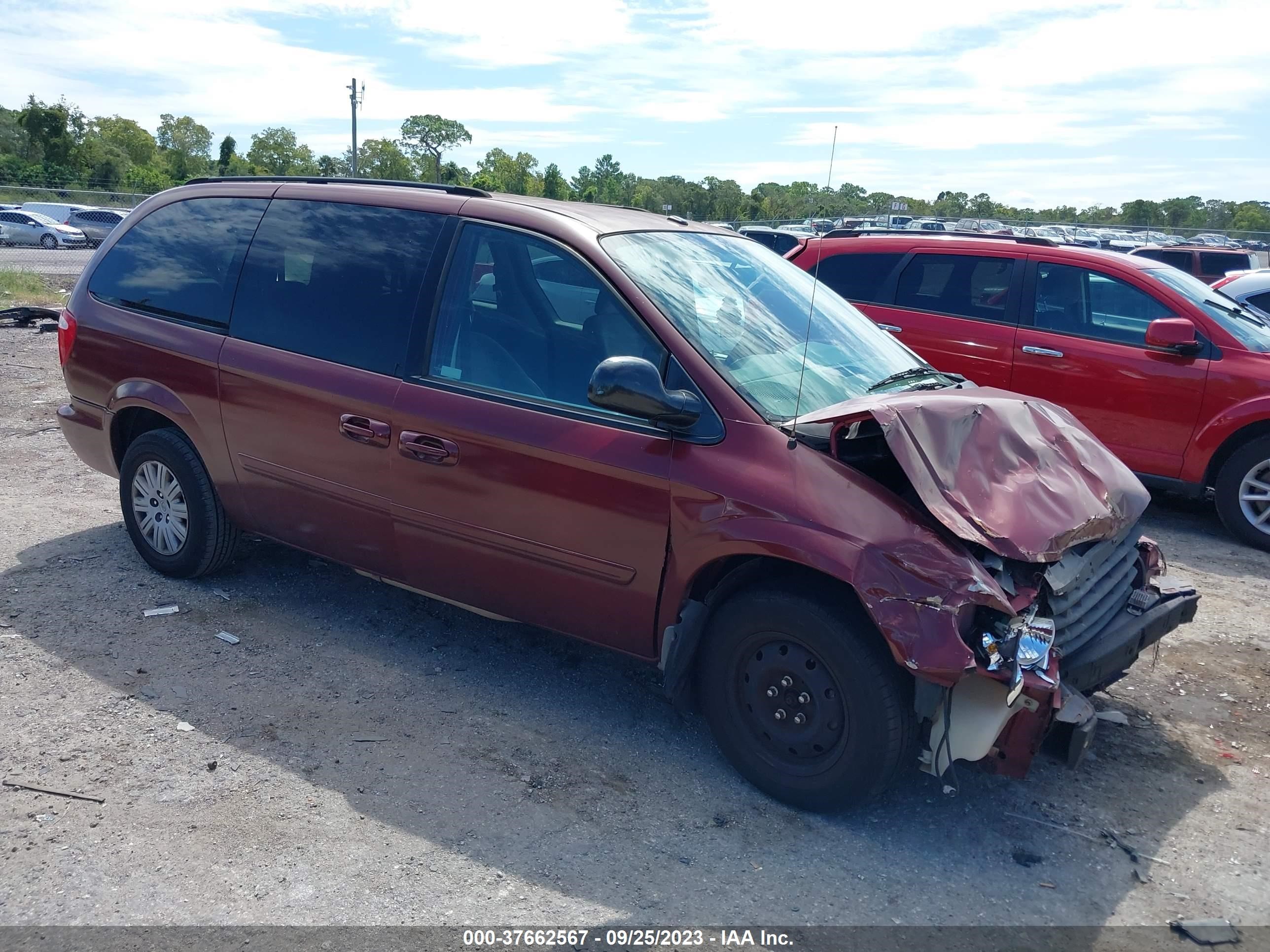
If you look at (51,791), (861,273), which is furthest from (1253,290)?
(51,791)

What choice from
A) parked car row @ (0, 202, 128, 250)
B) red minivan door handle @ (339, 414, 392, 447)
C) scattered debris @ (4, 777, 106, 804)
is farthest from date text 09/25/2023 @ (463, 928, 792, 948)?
parked car row @ (0, 202, 128, 250)

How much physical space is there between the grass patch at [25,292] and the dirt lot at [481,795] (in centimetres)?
1168

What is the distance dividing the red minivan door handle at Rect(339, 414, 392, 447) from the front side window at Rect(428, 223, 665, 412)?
0.31 meters

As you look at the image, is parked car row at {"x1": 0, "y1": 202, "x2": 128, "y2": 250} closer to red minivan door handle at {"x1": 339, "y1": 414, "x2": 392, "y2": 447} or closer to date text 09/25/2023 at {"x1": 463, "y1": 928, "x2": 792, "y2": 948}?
red minivan door handle at {"x1": 339, "y1": 414, "x2": 392, "y2": 447}

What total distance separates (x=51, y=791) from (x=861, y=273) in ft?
22.0

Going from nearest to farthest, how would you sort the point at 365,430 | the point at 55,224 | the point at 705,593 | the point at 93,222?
the point at 705,593, the point at 365,430, the point at 55,224, the point at 93,222

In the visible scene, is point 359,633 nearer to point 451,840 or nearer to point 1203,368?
point 451,840

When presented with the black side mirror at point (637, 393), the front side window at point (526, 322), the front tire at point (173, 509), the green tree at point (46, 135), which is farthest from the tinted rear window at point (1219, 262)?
the green tree at point (46, 135)

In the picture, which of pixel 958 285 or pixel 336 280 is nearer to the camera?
pixel 336 280

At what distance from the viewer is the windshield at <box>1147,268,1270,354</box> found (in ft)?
22.7

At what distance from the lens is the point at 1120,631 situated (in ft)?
11.6

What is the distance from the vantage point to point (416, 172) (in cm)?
4194

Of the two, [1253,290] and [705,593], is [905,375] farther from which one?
[1253,290]

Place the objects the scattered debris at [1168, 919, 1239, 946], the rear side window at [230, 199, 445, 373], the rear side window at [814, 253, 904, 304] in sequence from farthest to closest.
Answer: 1. the rear side window at [814, 253, 904, 304]
2. the rear side window at [230, 199, 445, 373]
3. the scattered debris at [1168, 919, 1239, 946]
